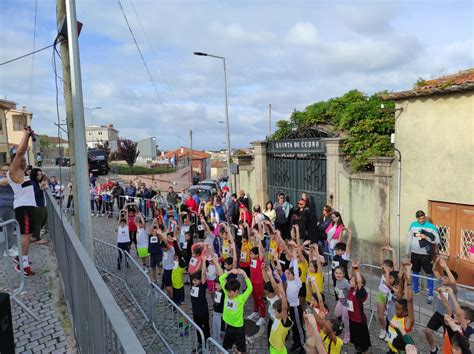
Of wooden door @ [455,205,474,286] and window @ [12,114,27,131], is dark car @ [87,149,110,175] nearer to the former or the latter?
window @ [12,114,27,131]

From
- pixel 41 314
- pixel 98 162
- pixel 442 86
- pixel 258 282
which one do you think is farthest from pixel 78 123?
pixel 98 162

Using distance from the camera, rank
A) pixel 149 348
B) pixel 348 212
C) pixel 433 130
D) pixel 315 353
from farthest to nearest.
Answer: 1. pixel 348 212
2. pixel 433 130
3. pixel 149 348
4. pixel 315 353

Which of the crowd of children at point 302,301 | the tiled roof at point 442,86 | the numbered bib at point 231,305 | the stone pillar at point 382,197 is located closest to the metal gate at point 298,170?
the stone pillar at point 382,197

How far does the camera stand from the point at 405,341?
492cm

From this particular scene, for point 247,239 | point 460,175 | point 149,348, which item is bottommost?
point 149,348

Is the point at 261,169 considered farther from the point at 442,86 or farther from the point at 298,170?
the point at 442,86

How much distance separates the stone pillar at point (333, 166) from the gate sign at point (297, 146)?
0.53 metres

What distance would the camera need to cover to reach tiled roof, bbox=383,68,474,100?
26.0 feet

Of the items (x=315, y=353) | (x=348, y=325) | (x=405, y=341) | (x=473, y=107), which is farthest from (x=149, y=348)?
(x=473, y=107)

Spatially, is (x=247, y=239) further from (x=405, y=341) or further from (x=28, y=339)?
(x=28, y=339)

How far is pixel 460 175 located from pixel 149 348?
23.2 feet

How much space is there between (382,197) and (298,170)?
412cm

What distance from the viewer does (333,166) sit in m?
11.5

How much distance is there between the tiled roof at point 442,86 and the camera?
792 centimetres
